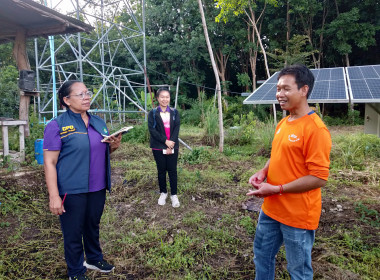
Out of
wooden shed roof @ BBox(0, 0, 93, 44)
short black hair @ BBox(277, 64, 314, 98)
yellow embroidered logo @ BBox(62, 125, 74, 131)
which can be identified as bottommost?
yellow embroidered logo @ BBox(62, 125, 74, 131)

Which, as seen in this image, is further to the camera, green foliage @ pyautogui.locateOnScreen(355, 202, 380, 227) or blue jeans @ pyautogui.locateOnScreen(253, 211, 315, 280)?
green foliage @ pyautogui.locateOnScreen(355, 202, 380, 227)

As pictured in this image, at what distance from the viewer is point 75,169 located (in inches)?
Answer: 86.7

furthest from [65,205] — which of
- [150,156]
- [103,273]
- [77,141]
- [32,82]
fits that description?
[150,156]

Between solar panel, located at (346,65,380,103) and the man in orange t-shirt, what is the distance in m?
1.53

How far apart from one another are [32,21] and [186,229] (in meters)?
4.72

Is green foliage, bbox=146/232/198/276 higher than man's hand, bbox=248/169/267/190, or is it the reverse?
man's hand, bbox=248/169/267/190

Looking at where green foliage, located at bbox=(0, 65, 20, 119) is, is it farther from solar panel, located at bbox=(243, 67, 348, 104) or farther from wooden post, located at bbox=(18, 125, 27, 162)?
solar panel, located at bbox=(243, 67, 348, 104)

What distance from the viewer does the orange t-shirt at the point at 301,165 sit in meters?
1.58

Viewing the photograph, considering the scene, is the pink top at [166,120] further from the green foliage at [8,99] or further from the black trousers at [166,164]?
the green foliage at [8,99]

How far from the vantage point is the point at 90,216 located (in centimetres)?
240

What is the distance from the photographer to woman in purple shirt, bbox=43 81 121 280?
2.12 metres

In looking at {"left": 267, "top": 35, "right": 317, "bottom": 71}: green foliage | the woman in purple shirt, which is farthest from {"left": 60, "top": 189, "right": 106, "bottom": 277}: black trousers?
{"left": 267, "top": 35, "right": 317, "bottom": 71}: green foliage

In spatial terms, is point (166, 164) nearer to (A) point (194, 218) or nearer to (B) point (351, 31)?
(A) point (194, 218)

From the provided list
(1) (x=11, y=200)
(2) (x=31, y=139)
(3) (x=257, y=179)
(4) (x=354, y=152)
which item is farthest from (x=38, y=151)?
(4) (x=354, y=152)
